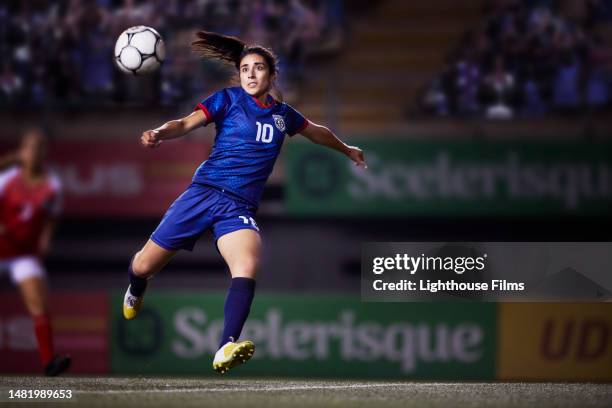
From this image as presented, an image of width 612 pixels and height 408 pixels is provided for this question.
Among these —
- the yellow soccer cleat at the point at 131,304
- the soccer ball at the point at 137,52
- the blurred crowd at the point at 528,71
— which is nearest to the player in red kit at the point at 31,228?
the soccer ball at the point at 137,52

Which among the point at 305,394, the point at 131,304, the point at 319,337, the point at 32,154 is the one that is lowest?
the point at 319,337

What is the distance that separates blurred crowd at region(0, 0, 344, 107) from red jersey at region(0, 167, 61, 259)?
10.2 feet

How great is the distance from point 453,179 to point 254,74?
16.6 feet

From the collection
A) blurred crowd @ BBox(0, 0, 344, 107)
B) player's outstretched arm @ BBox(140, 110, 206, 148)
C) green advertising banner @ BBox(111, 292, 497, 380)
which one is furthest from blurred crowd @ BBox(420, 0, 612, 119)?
player's outstretched arm @ BBox(140, 110, 206, 148)

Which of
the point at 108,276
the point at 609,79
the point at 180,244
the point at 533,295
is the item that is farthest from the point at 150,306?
the point at 609,79

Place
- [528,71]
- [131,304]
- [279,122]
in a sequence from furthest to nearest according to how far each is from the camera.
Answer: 1. [528,71]
2. [131,304]
3. [279,122]

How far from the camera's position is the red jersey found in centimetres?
791

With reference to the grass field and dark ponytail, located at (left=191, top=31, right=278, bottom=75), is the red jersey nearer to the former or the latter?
the grass field

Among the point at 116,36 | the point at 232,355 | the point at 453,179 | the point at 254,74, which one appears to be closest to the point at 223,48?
the point at 254,74

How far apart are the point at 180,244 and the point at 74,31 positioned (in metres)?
5.70

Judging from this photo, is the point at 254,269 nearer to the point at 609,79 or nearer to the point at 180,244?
the point at 180,244

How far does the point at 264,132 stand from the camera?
20.3 ft

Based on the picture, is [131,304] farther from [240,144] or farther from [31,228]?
[31,228]

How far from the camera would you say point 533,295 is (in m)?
10.3
